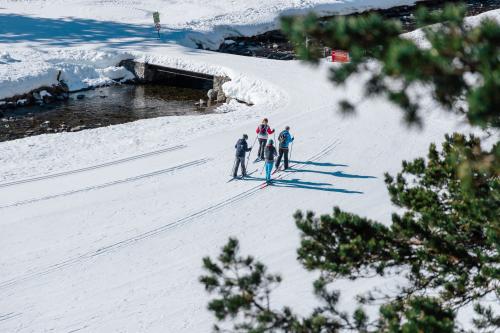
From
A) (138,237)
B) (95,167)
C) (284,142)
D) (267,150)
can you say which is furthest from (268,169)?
(95,167)

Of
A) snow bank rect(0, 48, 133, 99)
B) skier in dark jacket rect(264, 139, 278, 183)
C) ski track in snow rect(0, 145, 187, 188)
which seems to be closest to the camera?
skier in dark jacket rect(264, 139, 278, 183)

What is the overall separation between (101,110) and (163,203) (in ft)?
45.3

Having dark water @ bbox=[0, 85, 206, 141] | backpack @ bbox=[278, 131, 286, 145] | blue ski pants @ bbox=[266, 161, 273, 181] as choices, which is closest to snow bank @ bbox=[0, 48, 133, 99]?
dark water @ bbox=[0, 85, 206, 141]

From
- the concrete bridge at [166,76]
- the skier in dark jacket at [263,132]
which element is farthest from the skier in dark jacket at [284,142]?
the concrete bridge at [166,76]

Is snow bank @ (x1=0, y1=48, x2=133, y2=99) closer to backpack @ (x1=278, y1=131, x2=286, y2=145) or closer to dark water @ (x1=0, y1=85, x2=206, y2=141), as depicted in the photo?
dark water @ (x1=0, y1=85, x2=206, y2=141)

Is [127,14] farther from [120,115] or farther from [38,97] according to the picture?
[120,115]

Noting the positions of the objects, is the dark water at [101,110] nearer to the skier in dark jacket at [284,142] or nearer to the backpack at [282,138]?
the skier in dark jacket at [284,142]

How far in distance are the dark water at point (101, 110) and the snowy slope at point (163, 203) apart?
2224mm

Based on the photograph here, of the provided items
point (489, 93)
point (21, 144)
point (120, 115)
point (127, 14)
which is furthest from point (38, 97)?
point (489, 93)

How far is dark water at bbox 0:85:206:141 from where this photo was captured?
26.2 m

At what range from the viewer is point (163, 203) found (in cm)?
1609

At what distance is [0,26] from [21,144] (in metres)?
20.2

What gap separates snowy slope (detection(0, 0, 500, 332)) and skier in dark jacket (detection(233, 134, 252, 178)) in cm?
42

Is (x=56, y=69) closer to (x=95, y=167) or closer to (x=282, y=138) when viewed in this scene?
(x=95, y=167)
